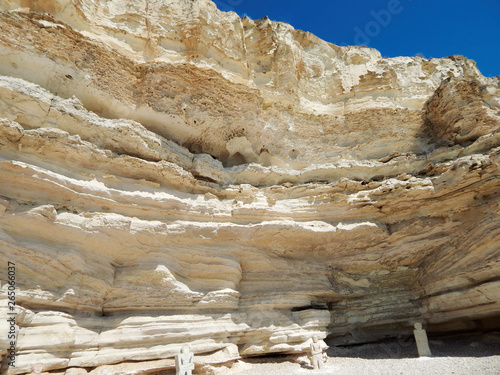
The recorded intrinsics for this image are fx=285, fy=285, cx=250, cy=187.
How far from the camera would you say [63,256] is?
21.3 ft

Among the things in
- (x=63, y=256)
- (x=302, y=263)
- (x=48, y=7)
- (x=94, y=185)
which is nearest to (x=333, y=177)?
(x=302, y=263)

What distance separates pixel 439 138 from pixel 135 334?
12673mm

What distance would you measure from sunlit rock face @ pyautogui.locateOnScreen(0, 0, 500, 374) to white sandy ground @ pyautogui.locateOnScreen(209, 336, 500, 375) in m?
0.46

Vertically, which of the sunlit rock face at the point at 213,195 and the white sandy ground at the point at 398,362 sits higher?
the sunlit rock face at the point at 213,195

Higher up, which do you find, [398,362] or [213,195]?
[213,195]

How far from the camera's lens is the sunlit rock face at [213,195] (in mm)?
6699

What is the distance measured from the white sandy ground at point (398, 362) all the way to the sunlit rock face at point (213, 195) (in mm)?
458

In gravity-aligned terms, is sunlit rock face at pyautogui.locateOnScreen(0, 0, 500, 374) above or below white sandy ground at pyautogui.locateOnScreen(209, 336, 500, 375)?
above

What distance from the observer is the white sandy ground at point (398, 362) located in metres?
6.47

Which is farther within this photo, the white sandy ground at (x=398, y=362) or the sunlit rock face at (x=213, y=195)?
the sunlit rock face at (x=213, y=195)

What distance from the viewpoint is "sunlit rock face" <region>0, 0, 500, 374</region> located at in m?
6.70

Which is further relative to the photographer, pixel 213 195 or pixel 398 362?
pixel 213 195

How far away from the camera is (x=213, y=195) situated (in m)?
9.37

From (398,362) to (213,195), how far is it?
278 inches
